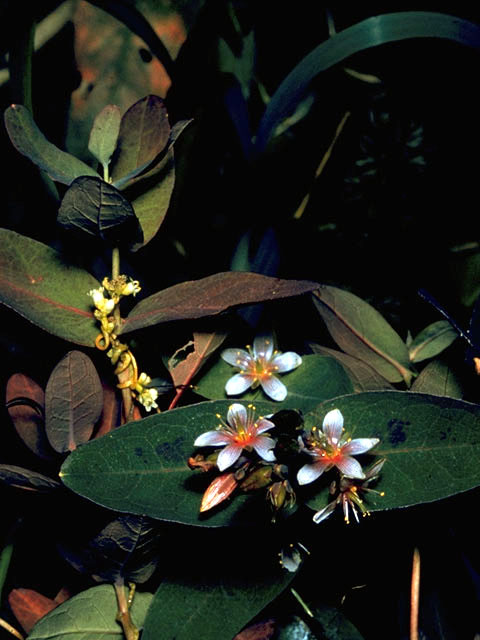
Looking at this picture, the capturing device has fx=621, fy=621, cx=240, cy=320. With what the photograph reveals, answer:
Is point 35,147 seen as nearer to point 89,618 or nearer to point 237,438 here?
point 237,438

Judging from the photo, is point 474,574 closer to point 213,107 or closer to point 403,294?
point 403,294

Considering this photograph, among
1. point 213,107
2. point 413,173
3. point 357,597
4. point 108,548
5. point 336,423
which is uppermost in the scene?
point 213,107

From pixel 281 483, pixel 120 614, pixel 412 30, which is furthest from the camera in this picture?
pixel 412 30

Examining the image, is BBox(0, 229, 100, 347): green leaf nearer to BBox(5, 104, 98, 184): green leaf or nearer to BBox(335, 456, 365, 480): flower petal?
BBox(5, 104, 98, 184): green leaf

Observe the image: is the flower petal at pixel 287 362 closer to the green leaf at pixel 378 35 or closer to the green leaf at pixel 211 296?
the green leaf at pixel 211 296

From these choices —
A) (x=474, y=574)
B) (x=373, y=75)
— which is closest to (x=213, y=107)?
(x=373, y=75)

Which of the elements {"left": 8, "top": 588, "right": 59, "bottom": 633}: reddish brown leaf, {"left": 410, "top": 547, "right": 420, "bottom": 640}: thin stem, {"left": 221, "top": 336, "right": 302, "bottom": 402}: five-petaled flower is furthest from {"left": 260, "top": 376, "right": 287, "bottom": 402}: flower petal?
{"left": 8, "top": 588, "right": 59, "bottom": 633}: reddish brown leaf
